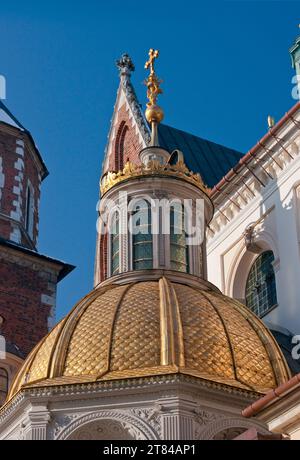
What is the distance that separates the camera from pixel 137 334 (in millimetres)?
14086

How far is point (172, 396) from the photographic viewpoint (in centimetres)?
1334

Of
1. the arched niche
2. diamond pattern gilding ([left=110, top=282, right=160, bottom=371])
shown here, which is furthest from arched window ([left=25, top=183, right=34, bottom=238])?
diamond pattern gilding ([left=110, top=282, right=160, bottom=371])

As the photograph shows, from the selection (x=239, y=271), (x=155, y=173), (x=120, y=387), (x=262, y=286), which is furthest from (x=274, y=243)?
(x=120, y=387)

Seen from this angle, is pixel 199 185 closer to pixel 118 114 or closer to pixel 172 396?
pixel 172 396

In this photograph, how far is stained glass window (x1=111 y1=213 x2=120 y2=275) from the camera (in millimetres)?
16938

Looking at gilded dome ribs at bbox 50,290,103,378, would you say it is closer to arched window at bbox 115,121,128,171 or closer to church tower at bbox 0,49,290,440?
church tower at bbox 0,49,290,440

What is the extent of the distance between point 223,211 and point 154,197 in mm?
3159

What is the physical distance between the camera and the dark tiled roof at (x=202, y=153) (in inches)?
938

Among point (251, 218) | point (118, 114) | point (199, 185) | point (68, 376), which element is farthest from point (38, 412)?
point (118, 114)

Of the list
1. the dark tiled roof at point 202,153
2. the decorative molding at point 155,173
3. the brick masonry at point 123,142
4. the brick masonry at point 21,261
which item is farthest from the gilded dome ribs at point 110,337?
the brick masonry at point 123,142

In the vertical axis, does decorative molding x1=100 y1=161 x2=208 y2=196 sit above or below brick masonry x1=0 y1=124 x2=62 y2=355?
below

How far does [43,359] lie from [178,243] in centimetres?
325

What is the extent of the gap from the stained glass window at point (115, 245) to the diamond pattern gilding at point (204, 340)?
2306 millimetres

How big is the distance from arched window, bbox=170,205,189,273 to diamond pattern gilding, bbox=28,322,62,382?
92.2 inches
